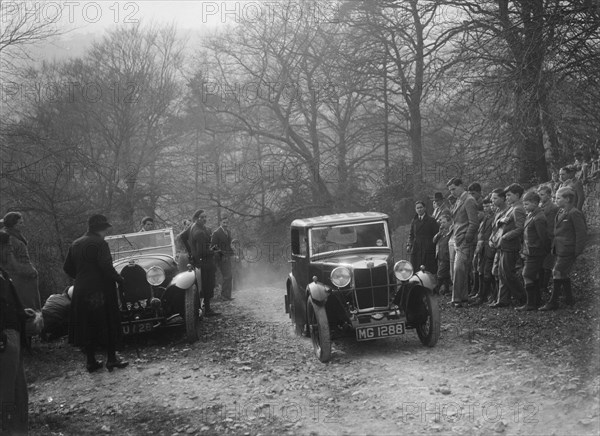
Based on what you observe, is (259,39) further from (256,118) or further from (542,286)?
(542,286)

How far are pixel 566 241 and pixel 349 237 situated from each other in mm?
2816

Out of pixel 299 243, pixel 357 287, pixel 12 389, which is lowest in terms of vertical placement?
pixel 12 389

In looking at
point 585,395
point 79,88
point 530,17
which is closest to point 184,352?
point 585,395

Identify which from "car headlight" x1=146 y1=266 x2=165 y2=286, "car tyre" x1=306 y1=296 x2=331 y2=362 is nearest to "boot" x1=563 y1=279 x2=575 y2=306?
"car tyre" x1=306 y1=296 x2=331 y2=362

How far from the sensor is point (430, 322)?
716 centimetres

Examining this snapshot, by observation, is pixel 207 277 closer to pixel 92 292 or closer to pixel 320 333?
Result: pixel 92 292

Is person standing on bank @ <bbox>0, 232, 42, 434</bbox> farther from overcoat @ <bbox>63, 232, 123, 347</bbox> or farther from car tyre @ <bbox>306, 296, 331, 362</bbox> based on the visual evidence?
car tyre @ <bbox>306, 296, 331, 362</bbox>

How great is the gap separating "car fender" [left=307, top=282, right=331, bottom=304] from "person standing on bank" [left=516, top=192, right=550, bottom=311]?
9.62 feet

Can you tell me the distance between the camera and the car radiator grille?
24.7 ft

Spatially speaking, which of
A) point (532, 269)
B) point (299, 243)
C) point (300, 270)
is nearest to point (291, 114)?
point (299, 243)

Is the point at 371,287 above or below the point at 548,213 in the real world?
below

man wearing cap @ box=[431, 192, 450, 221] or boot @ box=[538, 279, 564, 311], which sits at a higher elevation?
man wearing cap @ box=[431, 192, 450, 221]

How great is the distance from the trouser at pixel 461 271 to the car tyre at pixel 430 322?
2366 mm

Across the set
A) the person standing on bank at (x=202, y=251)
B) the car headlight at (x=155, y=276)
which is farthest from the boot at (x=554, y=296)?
the person standing on bank at (x=202, y=251)
